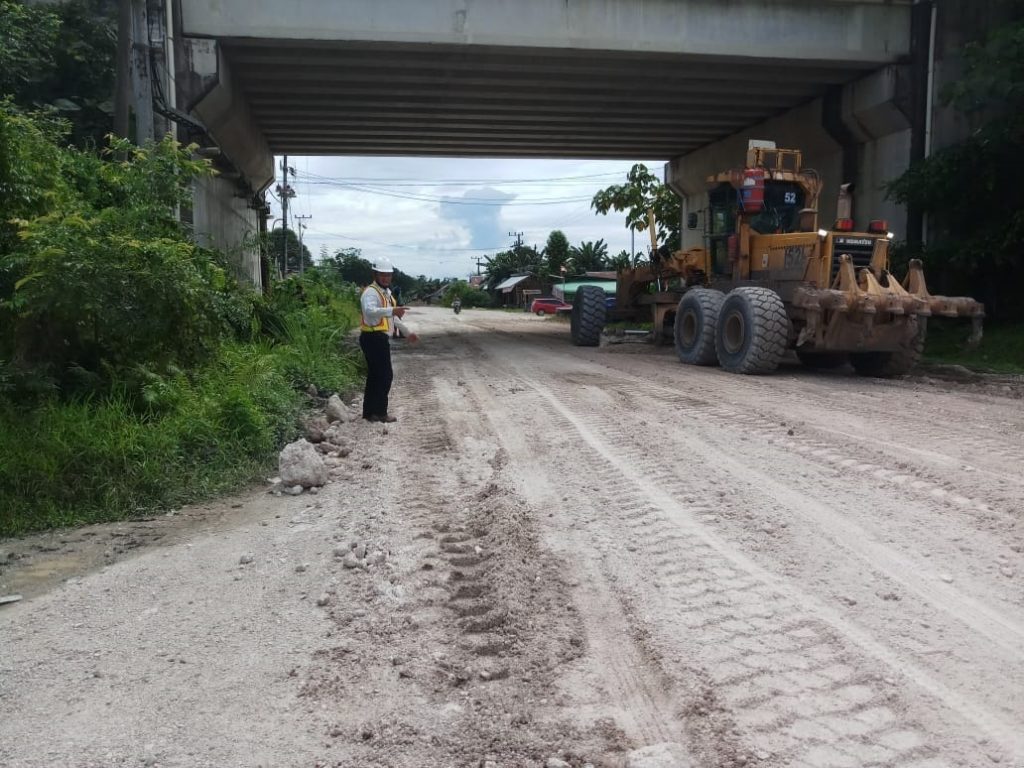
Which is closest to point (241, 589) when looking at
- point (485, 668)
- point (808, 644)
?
point (485, 668)

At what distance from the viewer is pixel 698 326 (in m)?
13.2

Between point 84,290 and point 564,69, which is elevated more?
point 564,69

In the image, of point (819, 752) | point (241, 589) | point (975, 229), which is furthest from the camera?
point (975, 229)

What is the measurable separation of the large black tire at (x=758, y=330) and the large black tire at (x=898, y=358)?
1.58 meters

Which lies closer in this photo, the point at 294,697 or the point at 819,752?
the point at 819,752

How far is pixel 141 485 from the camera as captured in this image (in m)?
5.87

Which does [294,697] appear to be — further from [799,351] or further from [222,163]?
[222,163]

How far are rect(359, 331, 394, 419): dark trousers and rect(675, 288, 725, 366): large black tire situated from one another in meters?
6.37

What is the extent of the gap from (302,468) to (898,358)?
916 cm

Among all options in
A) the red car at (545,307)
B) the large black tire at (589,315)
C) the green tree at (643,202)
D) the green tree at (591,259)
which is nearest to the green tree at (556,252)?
the green tree at (591,259)

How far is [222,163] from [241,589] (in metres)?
15.8

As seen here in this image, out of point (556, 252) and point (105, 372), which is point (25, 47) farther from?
point (556, 252)

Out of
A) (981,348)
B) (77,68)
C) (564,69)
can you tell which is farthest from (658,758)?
(77,68)

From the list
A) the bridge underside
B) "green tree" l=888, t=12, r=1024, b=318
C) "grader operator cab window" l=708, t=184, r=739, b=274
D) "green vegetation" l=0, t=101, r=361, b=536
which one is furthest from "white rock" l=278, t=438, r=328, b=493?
"green tree" l=888, t=12, r=1024, b=318
